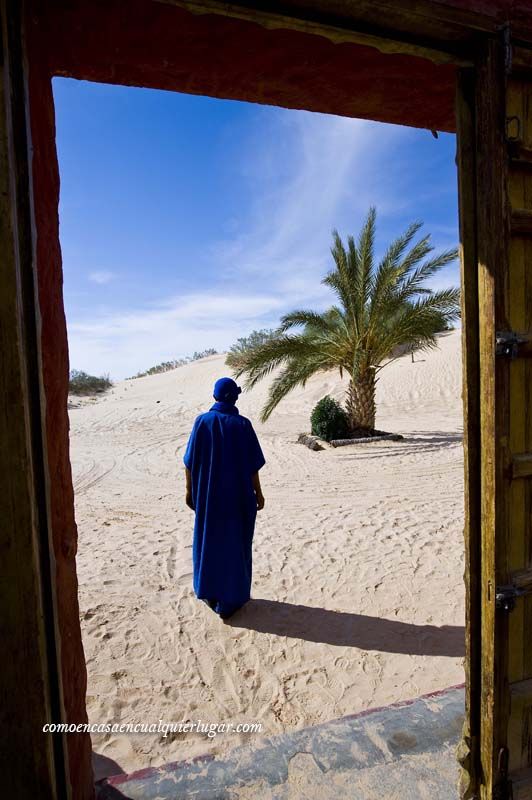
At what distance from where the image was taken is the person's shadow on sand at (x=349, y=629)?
A: 10.2ft

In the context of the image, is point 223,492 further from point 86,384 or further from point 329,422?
point 86,384

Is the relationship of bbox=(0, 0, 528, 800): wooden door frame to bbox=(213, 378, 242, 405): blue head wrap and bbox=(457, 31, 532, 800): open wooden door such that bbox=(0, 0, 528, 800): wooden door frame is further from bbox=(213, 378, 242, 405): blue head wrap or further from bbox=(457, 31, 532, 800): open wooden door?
bbox=(213, 378, 242, 405): blue head wrap

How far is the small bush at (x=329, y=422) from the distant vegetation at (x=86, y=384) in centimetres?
1800

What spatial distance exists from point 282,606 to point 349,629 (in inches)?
21.7

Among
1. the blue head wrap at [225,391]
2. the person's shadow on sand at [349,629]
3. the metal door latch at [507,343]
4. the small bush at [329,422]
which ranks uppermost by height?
the metal door latch at [507,343]

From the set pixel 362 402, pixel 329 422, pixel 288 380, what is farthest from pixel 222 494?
pixel 362 402

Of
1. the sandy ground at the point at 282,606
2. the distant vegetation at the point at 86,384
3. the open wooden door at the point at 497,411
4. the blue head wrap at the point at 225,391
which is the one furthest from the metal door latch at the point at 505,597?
the distant vegetation at the point at 86,384

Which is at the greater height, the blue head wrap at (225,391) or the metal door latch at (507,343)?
the metal door latch at (507,343)

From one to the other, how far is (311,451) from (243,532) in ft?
22.1

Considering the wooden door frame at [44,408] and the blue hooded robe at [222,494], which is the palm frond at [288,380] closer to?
the blue hooded robe at [222,494]

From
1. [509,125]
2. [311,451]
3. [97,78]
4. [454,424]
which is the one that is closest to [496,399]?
[509,125]

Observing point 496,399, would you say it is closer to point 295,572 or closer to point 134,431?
point 295,572

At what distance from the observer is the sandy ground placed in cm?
265

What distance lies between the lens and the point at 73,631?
1.65 metres
